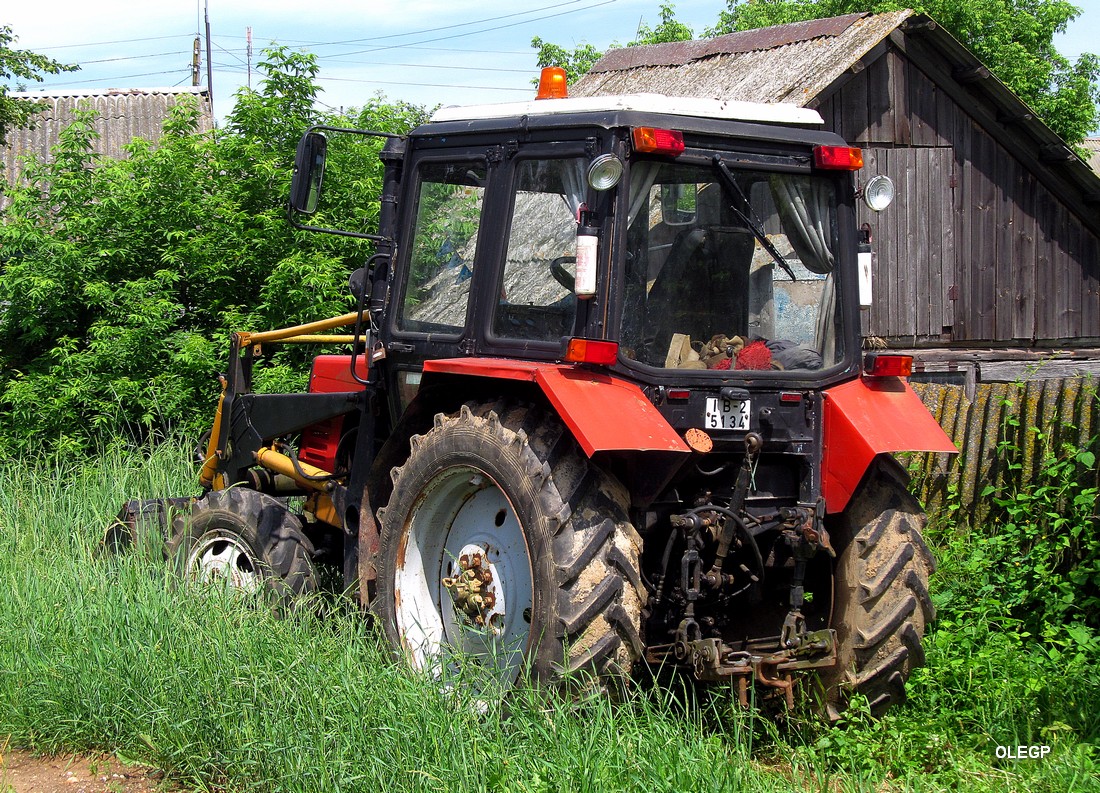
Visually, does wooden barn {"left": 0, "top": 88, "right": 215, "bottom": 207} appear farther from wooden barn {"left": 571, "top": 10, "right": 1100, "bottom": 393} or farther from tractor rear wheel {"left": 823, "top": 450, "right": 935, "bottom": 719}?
tractor rear wheel {"left": 823, "top": 450, "right": 935, "bottom": 719}

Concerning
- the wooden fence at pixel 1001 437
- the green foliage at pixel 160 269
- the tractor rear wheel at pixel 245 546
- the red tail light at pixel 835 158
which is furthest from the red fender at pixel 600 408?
the green foliage at pixel 160 269

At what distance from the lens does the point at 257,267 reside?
9.79 meters

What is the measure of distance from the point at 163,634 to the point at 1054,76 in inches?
776

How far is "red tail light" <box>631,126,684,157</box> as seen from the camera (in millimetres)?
4336

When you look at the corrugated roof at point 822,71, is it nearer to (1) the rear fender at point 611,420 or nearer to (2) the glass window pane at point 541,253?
(2) the glass window pane at point 541,253

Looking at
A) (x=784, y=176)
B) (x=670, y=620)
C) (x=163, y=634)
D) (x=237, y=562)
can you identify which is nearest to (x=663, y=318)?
(x=784, y=176)

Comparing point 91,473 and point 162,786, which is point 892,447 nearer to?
point 162,786

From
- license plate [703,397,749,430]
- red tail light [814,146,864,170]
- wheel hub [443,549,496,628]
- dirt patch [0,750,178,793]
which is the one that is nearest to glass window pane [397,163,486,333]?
wheel hub [443,549,496,628]

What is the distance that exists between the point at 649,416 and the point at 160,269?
22.2 feet

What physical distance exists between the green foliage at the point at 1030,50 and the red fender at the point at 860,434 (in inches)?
608

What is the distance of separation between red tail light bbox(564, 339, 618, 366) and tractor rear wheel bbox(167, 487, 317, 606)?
7.11ft

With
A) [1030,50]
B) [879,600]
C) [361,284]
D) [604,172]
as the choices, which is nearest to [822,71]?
[361,284]

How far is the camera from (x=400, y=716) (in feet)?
13.5

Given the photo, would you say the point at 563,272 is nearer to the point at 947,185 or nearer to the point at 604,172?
the point at 604,172
